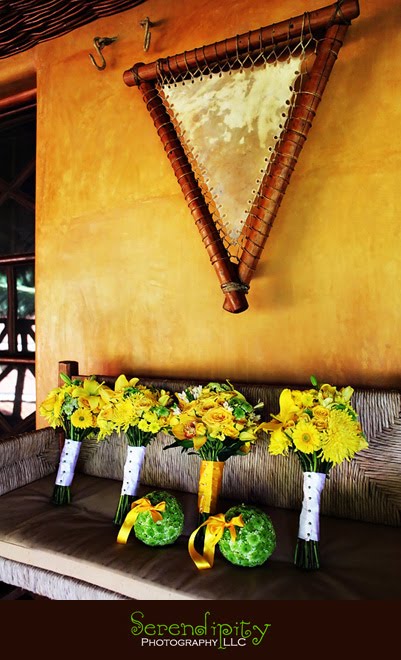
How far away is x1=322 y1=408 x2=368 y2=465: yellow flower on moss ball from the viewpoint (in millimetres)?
1057

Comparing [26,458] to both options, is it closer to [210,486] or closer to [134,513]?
[134,513]

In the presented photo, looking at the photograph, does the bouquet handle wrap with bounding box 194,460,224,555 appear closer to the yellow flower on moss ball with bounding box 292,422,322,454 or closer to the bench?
the bench

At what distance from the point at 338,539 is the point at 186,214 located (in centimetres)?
128

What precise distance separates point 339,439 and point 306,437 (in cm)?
8

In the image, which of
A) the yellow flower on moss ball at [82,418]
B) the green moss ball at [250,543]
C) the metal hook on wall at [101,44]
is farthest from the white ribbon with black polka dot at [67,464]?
the metal hook on wall at [101,44]

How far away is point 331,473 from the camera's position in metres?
1.33

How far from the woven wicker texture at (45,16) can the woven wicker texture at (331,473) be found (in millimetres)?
1684

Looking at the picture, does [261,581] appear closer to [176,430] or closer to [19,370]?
→ [176,430]

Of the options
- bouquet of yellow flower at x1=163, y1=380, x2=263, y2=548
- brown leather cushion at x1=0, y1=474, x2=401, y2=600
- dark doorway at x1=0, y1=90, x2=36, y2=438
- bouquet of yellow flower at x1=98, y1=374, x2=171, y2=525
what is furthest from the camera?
dark doorway at x1=0, y1=90, x2=36, y2=438

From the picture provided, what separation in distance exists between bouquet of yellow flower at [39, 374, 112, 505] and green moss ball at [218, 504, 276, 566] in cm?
58

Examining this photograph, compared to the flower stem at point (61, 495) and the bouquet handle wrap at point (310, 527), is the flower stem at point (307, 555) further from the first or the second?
the flower stem at point (61, 495)

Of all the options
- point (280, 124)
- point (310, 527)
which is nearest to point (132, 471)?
point (310, 527)

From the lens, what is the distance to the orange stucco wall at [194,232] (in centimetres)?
146

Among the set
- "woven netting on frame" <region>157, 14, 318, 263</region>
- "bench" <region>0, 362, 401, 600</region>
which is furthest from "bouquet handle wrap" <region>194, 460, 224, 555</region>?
"woven netting on frame" <region>157, 14, 318, 263</region>
